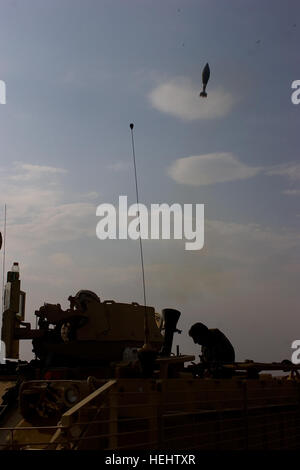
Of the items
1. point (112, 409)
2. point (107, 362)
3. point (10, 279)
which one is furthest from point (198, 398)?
point (10, 279)

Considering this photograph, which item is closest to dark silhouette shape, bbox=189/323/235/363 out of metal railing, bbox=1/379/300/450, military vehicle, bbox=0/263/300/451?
military vehicle, bbox=0/263/300/451

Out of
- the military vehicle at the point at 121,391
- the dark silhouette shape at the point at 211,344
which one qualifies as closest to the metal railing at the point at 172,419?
the military vehicle at the point at 121,391

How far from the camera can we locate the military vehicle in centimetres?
766

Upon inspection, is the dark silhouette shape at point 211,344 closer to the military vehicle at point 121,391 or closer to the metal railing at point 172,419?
the military vehicle at point 121,391

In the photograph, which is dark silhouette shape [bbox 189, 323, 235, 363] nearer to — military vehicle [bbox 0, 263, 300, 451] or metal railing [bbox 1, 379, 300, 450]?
military vehicle [bbox 0, 263, 300, 451]

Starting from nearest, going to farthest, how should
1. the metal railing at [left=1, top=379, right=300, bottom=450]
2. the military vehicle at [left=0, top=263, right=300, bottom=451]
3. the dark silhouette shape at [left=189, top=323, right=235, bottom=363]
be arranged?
the metal railing at [left=1, top=379, right=300, bottom=450], the military vehicle at [left=0, top=263, right=300, bottom=451], the dark silhouette shape at [left=189, top=323, right=235, bottom=363]

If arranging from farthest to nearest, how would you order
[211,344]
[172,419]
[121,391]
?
1. [211,344]
2. [172,419]
3. [121,391]

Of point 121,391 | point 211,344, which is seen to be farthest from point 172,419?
point 211,344

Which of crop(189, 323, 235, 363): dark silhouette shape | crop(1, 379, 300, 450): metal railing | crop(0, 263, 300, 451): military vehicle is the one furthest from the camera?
crop(189, 323, 235, 363): dark silhouette shape

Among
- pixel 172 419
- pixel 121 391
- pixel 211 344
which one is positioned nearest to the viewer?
pixel 121 391

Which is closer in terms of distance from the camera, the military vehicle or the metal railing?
the metal railing

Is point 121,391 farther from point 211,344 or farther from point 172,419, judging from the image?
point 211,344

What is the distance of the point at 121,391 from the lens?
26.0 ft

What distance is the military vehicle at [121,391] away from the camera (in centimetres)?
766
